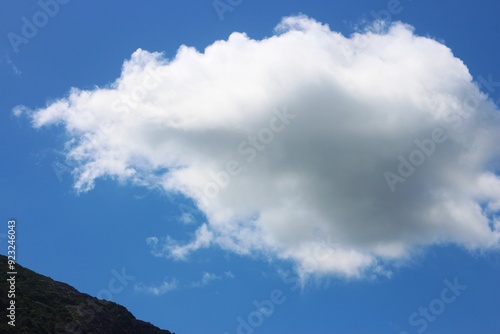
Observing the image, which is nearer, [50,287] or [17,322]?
[17,322]

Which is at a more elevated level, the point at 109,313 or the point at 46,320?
the point at 109,313

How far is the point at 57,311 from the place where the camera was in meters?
81.2

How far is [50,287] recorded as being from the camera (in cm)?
9156

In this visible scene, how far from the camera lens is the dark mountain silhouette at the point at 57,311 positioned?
72375 mm

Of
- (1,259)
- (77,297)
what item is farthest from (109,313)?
(1,259)

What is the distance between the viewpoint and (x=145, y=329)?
98.8m

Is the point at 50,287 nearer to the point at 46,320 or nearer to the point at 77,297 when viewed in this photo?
the point at 77,297

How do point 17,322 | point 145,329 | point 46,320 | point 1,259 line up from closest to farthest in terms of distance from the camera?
point 17,322, point 46,320, point 1,259, point 145,329

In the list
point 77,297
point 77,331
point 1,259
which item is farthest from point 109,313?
point 1,259

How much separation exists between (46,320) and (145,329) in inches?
1075

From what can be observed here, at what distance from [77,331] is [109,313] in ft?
51.2

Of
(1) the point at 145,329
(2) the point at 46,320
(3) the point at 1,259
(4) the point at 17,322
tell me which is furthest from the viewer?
(1) the point at 145,329

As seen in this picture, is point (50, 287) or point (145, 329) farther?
point (145, 329)

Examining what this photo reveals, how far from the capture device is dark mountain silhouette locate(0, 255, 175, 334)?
72375 mm
